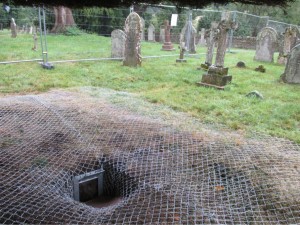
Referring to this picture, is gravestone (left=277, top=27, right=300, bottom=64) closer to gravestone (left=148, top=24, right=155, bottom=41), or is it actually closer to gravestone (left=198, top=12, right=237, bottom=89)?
gravestone (left=198, top=12, right=237, bottom=89)

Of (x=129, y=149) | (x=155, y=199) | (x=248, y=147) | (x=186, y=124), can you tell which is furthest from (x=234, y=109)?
(x=155, y=199)

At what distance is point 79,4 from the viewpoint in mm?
3004

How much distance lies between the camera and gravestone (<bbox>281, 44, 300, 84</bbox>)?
778 cm

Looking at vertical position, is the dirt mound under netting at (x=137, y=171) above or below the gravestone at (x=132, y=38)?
below

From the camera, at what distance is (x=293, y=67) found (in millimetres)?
7906

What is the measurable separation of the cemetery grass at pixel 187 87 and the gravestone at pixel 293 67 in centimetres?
33

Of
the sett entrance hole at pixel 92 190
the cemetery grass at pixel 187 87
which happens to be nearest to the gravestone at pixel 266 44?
the cemetery grass at pixel 187 87

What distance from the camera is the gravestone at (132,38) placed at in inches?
348

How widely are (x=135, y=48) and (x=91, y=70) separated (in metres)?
1.60

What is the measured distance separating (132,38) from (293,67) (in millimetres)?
4667

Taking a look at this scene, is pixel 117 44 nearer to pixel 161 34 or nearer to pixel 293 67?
pixel 293 67

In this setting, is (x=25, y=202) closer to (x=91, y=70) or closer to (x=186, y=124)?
(x=186, y=124)

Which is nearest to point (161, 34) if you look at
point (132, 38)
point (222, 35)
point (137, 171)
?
point (132, 38)

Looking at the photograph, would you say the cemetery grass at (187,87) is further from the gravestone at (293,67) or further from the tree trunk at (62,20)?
the tree trunk at (62,20)
